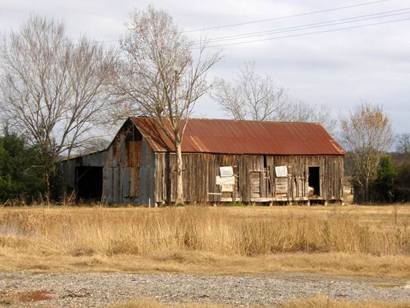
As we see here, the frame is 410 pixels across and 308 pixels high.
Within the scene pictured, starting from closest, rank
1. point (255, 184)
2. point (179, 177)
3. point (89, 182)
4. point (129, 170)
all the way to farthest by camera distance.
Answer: point (179, 177), point (129, 170), point (255, 184), point (89, 182)

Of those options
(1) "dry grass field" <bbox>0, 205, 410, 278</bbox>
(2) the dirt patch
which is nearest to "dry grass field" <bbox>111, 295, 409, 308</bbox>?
(2) the dirt patch

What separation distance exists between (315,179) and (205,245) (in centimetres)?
3761

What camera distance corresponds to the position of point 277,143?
55.5 meters

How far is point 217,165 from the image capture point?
52250 millimetres

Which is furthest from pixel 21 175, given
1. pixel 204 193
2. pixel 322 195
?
pixel 322 195

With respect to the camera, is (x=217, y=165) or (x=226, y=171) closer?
(x=217, y=165)

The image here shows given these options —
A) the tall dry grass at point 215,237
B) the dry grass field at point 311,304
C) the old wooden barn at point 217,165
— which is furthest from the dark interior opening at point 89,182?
the dry grass field at point 311,304

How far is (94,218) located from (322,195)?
1390 inches

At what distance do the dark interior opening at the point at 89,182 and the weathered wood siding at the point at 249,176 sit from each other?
304 inches

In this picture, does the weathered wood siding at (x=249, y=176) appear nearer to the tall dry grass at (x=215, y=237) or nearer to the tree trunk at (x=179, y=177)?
the tree trunk at (x=179, y=177)

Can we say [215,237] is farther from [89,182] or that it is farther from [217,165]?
[89,182]

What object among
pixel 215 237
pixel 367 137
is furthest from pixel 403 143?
pixel 215 237

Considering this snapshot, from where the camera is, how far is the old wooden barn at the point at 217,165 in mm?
51312

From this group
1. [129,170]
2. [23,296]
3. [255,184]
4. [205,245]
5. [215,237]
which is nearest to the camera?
[23,296]
